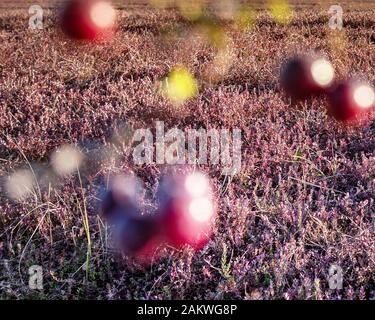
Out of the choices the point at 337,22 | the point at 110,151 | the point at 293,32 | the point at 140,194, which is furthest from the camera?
the point at 337,22

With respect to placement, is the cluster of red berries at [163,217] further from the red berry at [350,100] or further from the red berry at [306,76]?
the red berry at [306,76]

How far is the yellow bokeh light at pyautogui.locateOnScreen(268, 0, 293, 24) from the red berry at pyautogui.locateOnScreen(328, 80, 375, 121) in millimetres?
4322

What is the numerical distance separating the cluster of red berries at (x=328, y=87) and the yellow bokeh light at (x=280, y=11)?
3.35m

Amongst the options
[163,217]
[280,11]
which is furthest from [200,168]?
[280,11]

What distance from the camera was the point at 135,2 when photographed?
12.8m

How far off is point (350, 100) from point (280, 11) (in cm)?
605

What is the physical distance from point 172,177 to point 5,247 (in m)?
1.40

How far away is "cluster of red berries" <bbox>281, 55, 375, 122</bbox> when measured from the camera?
5572 millimetres

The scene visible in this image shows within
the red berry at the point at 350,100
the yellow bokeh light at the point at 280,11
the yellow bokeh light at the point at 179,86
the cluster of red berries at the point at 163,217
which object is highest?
the yellow bokeh light at the point at 280,11

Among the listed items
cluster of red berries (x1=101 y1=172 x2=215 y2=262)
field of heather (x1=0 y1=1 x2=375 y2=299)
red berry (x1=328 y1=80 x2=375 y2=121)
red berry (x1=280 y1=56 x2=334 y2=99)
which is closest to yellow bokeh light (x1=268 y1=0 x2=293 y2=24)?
field of heather (x1=0 y1=1 x2=375 y2=299)

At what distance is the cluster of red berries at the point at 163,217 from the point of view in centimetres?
354

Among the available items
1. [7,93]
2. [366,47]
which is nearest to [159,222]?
[7,93]

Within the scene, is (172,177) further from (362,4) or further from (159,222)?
(362,4)

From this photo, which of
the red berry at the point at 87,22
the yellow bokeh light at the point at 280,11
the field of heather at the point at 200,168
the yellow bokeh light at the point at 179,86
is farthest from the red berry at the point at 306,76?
the red berry at the point at 87,22
